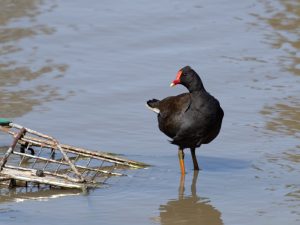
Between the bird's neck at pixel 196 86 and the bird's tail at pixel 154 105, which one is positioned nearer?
the bird's neck at pixel 196 86

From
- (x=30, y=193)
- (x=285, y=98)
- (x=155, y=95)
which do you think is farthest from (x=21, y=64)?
(x=30, y=193)

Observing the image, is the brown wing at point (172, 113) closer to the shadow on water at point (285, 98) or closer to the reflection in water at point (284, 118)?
the shadow on water at point (285, 98)

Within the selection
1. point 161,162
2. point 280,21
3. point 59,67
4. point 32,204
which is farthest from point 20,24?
point 32,204

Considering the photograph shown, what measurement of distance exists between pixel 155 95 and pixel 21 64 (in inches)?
94.7

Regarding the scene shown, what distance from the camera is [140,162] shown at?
1025 centimetres

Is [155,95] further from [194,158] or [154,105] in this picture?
[194,158]

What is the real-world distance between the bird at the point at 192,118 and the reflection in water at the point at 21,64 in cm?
245

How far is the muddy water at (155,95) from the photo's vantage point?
29.4 ft

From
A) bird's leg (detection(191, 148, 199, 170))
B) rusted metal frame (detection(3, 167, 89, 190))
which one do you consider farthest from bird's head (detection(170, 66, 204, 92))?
rusted metal frame (detection(3, 167, 89, 190))

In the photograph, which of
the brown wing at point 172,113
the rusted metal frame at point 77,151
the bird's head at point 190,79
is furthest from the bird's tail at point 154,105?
the rusted metal frame at point 77,151

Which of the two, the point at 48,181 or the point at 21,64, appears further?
the point at 21,64

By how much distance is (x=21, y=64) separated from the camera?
13984mm

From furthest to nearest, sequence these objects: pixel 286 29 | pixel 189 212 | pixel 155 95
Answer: pixel 286 29, pixel 155 95, pixel 189 212

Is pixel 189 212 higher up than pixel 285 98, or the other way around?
pixel 285 98
